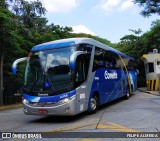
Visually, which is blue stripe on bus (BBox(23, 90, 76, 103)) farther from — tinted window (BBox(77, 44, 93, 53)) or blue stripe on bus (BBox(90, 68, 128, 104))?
blue stripe on bus (BBox(90, 68, 128, 104))

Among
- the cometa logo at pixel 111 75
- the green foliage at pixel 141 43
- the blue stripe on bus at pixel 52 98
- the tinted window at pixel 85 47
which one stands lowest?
the blue stripe on bus at pixel 52 98

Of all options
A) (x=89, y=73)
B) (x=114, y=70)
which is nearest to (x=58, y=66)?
(x=89, y=73)

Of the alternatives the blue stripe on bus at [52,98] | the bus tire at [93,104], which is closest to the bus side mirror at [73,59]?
the blue stripe on bus at [52,98]

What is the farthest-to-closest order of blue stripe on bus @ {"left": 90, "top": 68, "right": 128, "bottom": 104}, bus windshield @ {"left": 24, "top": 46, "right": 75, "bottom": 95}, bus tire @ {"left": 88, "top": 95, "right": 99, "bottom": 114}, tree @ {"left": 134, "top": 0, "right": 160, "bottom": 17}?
tree @ {"left": 134, "top": 0, "right": 160, "bottom": 17} < blue stripe on bus @ {"left": 90, "top": 68, "right": 128, "bottom": 104} < bus tire @ {"left": 88, "top": 95, "right": 99, "bottom": 114} < bus windshield @ {"left": 24, "top": 46, "right": 75, "bottom": 95}

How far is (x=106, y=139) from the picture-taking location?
27.2 ft

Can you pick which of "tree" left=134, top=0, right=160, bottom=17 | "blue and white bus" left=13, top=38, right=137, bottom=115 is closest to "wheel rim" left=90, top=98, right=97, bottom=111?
"blue and white bus" left=13, top=38, right=137, bottom=115

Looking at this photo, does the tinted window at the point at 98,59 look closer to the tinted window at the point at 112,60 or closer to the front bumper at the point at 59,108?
the tinted window at the point at 112,60

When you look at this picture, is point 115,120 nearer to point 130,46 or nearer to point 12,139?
point 12,139

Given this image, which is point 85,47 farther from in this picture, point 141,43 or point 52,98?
point 141,43

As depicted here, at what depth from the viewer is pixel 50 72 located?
1181 cm

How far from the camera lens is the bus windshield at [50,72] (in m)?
11.6

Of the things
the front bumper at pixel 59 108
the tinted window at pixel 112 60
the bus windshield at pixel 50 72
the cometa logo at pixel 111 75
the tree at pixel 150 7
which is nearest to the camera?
the front bumper at pixel 59 108

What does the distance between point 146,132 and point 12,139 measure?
153 inches

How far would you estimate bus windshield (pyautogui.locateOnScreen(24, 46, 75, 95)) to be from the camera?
11602 mm
